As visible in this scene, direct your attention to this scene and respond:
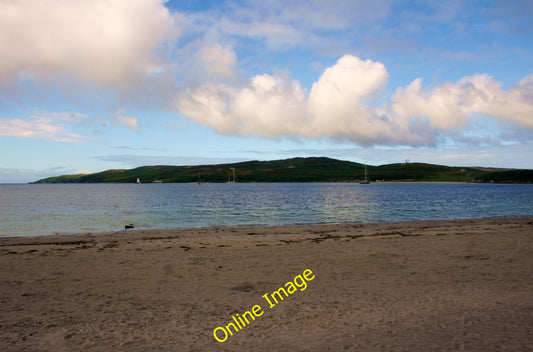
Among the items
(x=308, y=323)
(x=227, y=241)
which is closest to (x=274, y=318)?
(x=308, y=323)

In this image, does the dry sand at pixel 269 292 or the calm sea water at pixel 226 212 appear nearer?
the dry sand at pixel 269 292

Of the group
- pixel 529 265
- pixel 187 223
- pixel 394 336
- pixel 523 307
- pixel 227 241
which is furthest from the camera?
pixel 187 223

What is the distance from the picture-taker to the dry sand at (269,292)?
709 centimetres

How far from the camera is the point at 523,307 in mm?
8805

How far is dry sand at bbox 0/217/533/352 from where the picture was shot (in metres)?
7.09

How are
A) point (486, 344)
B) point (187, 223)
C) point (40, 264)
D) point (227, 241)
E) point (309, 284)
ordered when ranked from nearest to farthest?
point (486, 344), point (309, 284), point (40, 264), point (227, 241), point (187, 223)

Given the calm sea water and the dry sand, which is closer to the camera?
the dry sand

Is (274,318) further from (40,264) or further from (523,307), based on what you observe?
Answer: (40,264)

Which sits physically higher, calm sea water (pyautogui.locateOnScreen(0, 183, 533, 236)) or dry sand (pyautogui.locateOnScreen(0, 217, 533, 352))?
dry sand (pyautogui.locateOnScreen(0, 217, 533, 352))

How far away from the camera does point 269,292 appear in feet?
35.9

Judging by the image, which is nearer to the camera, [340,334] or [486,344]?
[486,344]

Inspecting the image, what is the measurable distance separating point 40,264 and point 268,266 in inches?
390

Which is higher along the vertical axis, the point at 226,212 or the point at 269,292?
the point at 269,292

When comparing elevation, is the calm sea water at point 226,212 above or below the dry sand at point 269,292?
below
